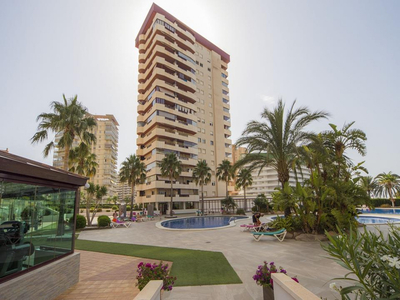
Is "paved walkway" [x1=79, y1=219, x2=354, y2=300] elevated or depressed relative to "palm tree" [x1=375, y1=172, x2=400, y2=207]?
depressed

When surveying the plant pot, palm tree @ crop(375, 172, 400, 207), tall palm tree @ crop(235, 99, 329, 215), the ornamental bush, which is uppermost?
tall palm tree @ crop(235, 99, 329, 215)

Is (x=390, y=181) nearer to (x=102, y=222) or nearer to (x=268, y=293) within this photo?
(x=102, y=222)

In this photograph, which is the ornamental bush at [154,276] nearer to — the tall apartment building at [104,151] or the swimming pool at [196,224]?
the swimming pool at [196,224]

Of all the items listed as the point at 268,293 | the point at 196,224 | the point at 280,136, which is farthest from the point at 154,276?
the point at 196,224

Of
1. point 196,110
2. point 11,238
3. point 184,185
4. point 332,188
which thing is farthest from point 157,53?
point 11,238

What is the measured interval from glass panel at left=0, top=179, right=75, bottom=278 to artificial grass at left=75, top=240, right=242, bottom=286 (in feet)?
11.0

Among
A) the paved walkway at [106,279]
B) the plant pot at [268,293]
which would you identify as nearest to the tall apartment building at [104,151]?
the paved walkway at [106,279]

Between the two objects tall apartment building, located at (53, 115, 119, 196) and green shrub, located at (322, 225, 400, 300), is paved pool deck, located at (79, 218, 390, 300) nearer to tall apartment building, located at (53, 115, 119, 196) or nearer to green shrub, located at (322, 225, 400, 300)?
green shrub, located at (322, 225, 400, 300)

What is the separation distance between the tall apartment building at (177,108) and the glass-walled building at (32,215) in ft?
114

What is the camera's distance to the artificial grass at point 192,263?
600 centimetres

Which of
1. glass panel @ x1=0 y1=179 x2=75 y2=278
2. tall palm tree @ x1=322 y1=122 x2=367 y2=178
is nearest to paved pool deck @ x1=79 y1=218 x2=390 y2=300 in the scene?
glass panel @ x1=0 y1=179 x2=75 y2=278

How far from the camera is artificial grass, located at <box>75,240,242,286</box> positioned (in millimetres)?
6004

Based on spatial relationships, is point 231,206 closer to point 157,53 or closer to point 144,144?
point 144,144

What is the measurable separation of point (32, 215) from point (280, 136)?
43.1 feet
